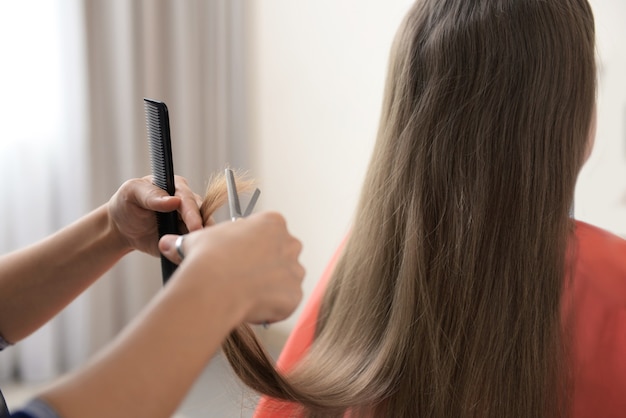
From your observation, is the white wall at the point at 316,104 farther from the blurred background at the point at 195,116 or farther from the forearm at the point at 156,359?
the forearm at the point at 156,359

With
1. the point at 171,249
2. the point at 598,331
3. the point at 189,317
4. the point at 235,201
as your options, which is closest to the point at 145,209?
the point at 235,201

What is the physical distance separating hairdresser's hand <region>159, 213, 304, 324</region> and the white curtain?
2.15m

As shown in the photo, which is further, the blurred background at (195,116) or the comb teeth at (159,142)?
the blurred background at (195,116)

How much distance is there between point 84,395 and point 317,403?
51cm

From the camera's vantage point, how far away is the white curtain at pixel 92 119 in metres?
2.49

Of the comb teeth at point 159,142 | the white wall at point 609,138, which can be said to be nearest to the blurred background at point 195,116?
the white wall at point 609,138

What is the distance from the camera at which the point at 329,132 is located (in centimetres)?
289

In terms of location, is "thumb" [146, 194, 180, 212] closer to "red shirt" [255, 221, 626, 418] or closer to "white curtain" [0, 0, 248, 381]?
"red shirt" [255, 221, 626, 418]

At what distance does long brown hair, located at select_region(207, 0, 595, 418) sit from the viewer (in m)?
0.92

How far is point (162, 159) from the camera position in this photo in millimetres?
835

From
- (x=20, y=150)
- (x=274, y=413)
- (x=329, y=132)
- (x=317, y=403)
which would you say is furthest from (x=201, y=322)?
(x=329, y=132)

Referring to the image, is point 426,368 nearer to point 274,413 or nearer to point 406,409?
point 406,409

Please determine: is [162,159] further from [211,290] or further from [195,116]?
[195,116]

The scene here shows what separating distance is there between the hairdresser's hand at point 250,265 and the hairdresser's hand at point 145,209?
0.27 meters
